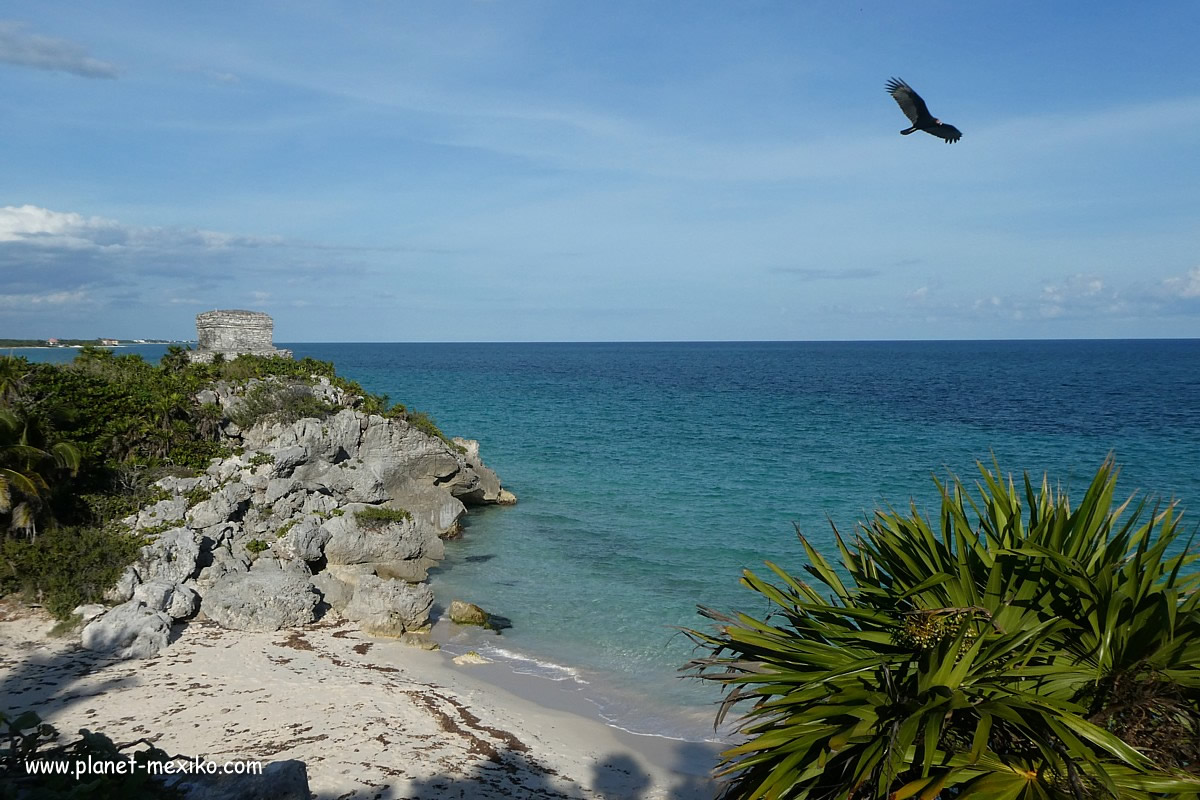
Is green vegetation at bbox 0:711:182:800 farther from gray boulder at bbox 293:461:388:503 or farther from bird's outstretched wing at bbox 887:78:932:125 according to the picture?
gray boulder at bbox 293:461:388:503

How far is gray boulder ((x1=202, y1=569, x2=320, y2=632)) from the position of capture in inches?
565

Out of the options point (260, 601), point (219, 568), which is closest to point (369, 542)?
point (219, 568)

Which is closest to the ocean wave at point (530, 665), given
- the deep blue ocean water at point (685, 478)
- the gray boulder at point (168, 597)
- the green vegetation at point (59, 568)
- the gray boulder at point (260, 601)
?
the deep blue ocean water at point (685, 478)

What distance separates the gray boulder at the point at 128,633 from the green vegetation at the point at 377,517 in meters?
5.93

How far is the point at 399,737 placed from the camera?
10422 millimetres

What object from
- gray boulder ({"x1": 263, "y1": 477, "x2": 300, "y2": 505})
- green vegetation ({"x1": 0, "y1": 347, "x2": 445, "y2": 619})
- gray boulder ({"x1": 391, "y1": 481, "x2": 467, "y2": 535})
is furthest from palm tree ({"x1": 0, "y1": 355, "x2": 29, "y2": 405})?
gray boulder ({"x1": 391, "y1": 481, "x2": 467, "y2": 535})

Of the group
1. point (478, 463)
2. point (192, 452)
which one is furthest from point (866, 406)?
point (192, 452)

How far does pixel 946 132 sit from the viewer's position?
8133 mm

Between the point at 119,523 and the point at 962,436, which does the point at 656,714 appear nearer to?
the point at 119,523

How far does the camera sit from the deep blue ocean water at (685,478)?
15.3 meters

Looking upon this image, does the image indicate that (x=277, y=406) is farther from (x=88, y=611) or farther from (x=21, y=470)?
(x=88, y=611)

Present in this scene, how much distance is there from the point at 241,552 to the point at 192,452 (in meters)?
4.19

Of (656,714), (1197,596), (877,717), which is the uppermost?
(1197,596)

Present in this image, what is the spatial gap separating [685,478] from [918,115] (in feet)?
75.6
